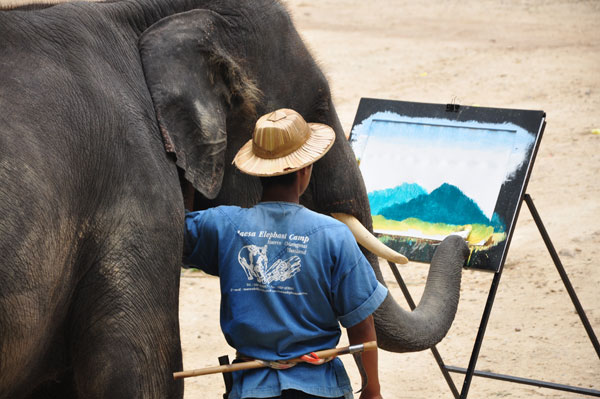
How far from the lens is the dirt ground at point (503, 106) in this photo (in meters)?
5.07

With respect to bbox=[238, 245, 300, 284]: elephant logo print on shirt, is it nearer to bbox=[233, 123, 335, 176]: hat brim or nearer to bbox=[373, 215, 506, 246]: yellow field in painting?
bbox=[233, 123, 335, 176]: hat brim

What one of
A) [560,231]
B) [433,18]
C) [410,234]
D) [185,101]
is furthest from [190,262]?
[433,18]

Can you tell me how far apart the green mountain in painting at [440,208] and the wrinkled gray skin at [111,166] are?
134 cm

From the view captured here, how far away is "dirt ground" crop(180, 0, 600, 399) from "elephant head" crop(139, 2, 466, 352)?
1.22 feet

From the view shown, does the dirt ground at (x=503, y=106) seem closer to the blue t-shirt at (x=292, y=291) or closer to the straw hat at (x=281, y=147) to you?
the straw hat at (x=281, y=147)

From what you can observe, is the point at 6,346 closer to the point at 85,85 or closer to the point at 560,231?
the point at 85,85

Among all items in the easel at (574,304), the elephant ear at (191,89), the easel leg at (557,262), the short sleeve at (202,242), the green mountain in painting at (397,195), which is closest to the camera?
the short sleeve at (202,242)

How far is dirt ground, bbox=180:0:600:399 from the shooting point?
507 cm

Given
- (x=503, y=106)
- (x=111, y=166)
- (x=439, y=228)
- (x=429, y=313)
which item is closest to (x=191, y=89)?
(x=111, y=166)

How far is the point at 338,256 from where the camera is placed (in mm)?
2465

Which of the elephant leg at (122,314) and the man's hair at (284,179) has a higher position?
the man's hair at (284,179)

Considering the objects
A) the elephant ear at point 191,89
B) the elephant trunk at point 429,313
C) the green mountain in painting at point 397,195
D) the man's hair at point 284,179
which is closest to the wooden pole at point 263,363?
the man's hair at point 284,179

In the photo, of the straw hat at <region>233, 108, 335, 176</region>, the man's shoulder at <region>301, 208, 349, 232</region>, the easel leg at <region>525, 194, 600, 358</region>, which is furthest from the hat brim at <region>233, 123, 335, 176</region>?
the easel leg at <region>525, 194, 600, 358</region>

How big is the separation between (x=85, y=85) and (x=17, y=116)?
11.1 inches
